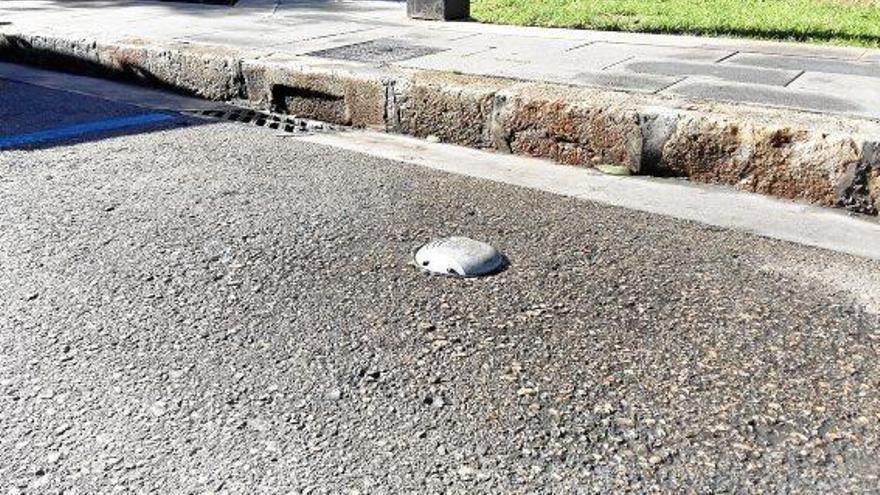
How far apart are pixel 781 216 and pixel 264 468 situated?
2.57m

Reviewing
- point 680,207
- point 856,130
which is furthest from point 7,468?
point 856,130

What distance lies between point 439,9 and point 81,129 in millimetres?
3320

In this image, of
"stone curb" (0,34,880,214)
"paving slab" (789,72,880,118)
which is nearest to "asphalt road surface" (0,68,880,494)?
"stone curb" (0,34,880,214)

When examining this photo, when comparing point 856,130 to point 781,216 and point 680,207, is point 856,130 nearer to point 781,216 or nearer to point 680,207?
point 781,216

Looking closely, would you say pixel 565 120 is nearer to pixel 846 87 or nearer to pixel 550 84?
pixel 550 84

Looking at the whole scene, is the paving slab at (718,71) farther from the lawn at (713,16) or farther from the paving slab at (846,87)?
the lawn at (713,16)

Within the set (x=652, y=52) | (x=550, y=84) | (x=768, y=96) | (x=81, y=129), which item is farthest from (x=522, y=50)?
(x=81, y=129)

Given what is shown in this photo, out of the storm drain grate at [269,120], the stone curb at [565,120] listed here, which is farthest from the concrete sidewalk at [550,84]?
the storm drain grate at [269,120]

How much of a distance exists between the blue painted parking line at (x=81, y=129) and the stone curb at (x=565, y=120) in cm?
60

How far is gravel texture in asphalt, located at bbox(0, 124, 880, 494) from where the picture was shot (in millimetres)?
2215

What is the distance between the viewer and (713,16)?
7461 mm

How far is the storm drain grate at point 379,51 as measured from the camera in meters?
6.01

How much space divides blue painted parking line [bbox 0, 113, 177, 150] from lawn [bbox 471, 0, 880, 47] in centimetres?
306

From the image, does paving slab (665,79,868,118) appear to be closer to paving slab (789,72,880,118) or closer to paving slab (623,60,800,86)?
paving slab (789,72,880,118)
